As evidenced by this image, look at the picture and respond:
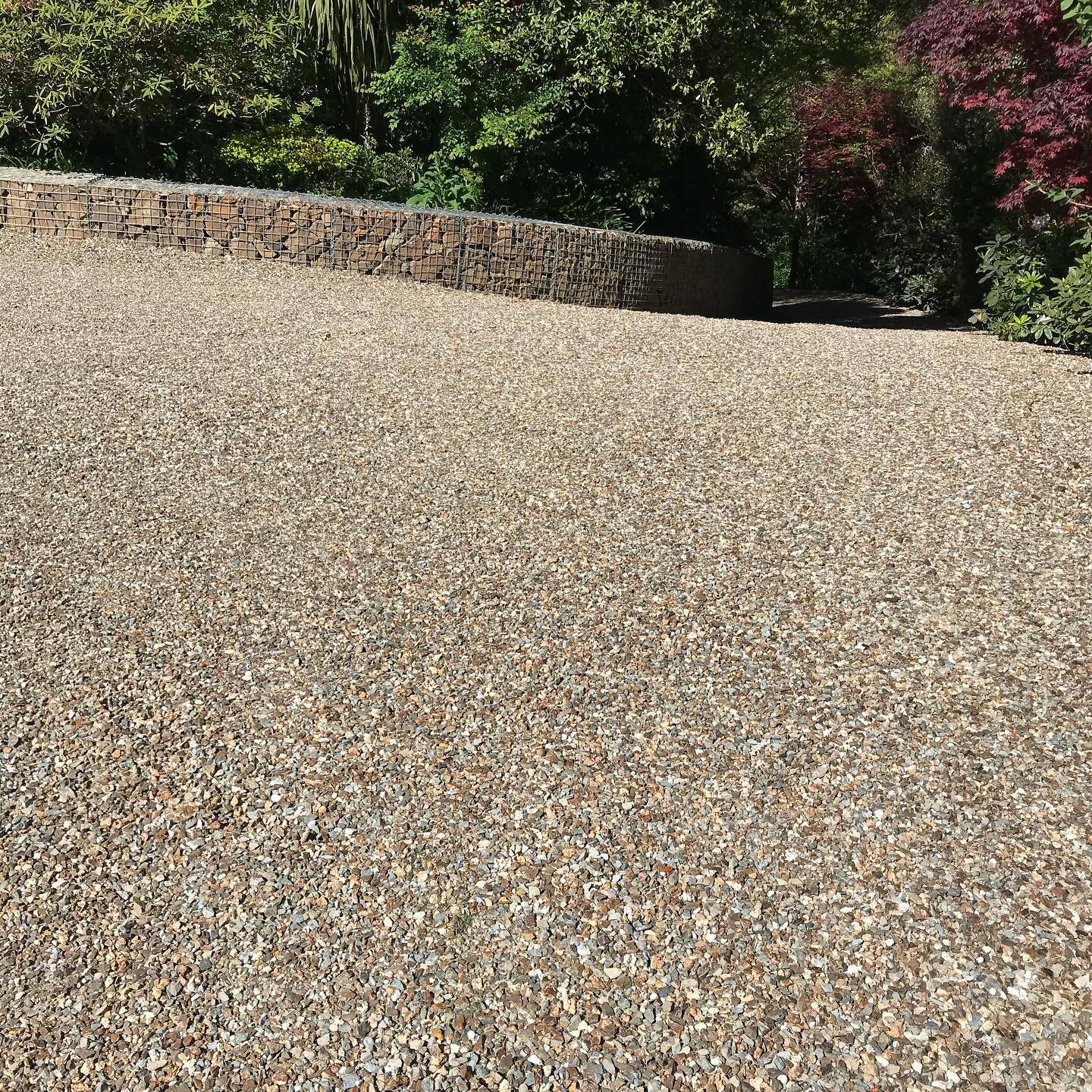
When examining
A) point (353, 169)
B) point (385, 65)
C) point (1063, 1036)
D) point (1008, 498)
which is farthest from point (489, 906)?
point (385, 65)

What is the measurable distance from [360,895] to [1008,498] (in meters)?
3.21

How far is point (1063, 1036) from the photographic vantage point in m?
2.18

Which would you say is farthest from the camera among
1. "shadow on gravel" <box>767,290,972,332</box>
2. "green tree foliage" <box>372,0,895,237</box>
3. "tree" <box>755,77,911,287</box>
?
"tree" <box>755,77,911,287</box>

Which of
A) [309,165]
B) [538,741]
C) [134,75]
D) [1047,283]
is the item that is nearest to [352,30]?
[309,165]

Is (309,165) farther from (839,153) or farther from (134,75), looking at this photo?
(839,153)

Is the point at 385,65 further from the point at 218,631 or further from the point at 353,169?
the point at 218,631

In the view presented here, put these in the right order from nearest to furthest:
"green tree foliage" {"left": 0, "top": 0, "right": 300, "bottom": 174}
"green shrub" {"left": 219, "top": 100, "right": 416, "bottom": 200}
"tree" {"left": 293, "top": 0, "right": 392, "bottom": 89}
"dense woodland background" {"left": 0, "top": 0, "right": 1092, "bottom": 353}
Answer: "dense woodland background" {"left": 0, "top": 0, "right": 1092, "bottom": 353}
"green tree foliage" {"left": 0, "top": 0, "right": 300, "bottom": 174}
"green shrub" {"left": 219, "top": 100, "right": 416, "bottom": 200}
"tree" {"left": 293, "top": 0, "right": 392, "bottom": 89}

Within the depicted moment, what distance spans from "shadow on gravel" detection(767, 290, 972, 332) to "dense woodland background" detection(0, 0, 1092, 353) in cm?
61

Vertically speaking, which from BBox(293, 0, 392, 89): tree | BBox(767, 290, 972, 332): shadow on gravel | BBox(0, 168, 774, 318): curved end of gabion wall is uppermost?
BBox(293, 0, 392, 89): tree

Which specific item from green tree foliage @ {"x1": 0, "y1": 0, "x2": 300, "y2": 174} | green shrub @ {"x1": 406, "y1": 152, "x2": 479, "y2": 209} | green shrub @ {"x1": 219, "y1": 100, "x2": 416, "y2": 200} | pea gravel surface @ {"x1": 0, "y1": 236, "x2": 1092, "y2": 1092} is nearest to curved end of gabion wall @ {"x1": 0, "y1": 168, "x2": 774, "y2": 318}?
green tree foliage @ {"x1": 0, "y1": 0, "x2": 300, "y2": 174}

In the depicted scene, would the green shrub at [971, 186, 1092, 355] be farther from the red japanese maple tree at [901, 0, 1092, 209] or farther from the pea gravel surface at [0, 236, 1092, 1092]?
the pea gravel surface at [0, 236, 1092, 1092]

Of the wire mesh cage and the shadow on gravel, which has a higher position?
the wire mesh cage

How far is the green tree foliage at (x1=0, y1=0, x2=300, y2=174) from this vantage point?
30.8ft

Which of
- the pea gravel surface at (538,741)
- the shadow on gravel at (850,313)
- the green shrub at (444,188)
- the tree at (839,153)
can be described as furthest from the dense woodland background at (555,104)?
the pea gravel surface at (538,741)
